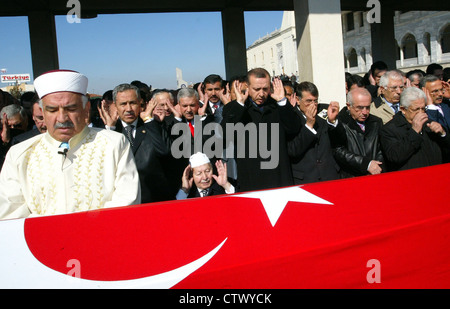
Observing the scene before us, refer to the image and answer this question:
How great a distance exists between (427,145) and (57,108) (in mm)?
3170

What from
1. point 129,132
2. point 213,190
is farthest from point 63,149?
point 213,190

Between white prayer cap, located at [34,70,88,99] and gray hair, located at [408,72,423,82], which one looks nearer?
white prayer cap, located at [34,70,88,99]

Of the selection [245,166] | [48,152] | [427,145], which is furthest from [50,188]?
[427,145]

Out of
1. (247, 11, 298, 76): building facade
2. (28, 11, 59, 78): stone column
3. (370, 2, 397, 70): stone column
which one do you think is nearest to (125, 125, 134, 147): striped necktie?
(28, 11, 59, 78): stone column

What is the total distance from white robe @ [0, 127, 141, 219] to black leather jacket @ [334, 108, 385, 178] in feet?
7.36

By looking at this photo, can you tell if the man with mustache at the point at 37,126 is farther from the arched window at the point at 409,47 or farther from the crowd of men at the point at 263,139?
the arched window at the point at 409,47

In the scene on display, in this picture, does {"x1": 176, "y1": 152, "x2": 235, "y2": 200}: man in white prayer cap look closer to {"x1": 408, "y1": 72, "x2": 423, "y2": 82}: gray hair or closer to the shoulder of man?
the shoulder of man

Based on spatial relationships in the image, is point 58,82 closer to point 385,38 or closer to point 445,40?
A: point 385,38

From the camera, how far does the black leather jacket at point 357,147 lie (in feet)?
13.0

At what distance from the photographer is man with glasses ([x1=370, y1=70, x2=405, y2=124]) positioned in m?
4.85

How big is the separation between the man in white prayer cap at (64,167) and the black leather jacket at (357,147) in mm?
2243

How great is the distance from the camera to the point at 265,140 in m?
3.86

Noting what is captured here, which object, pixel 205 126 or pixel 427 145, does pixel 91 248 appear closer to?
pixel 205 126

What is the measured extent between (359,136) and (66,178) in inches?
113
